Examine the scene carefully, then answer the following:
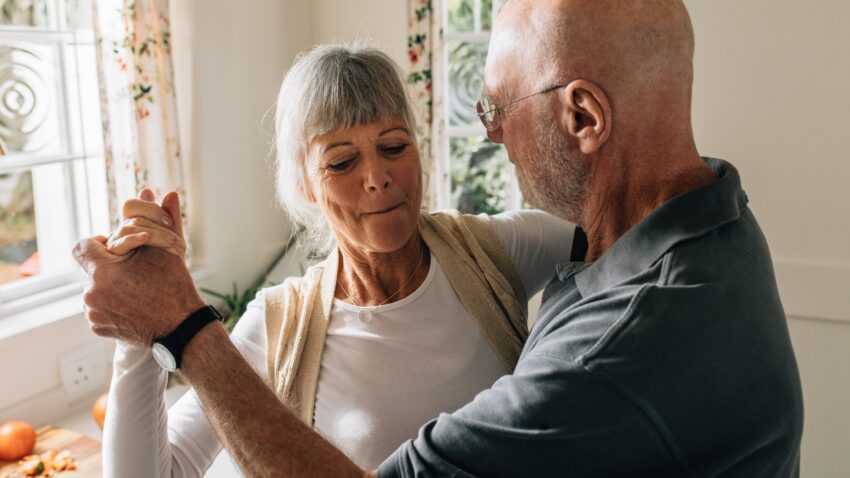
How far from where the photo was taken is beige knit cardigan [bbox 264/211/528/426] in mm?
1359

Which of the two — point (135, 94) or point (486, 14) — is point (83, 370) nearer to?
point (135, 94)

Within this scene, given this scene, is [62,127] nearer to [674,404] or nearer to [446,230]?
[446,230]

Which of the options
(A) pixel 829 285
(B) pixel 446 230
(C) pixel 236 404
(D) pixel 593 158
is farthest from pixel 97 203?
(A) pixel 829 285

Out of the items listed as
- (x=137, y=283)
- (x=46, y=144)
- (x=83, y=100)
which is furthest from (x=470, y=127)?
(x=137, y=283)

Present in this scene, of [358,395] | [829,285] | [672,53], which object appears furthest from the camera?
[829,285]

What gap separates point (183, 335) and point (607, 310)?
0.59m

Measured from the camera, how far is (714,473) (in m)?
0.85

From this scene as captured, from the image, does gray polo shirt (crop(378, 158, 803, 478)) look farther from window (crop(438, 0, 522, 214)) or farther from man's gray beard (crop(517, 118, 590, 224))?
window (crop(438, 0, 522, 214))

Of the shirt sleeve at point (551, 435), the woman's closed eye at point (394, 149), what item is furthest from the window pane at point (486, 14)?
the shirt sleeve at point (551, 435)

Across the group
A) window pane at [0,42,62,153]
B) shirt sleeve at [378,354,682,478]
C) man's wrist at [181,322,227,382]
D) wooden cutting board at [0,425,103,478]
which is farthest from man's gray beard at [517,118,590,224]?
window pane at [0,42,62,153]

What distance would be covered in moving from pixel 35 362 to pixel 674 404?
1.89 m

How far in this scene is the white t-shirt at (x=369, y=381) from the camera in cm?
124

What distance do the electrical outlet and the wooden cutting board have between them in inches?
6.2

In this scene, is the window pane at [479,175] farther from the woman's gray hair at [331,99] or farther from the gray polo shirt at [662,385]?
the gray polo shirt at [662,385]
